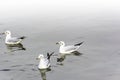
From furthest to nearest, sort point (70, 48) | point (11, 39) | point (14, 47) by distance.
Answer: point (11, 39), point (14, 47), point (70, 48)

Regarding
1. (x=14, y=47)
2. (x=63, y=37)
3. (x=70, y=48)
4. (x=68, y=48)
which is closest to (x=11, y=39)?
(x=14, y=47)

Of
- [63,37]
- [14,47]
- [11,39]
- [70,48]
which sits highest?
[11,39]

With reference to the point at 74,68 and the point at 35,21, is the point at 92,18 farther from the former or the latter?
the point at 74,68

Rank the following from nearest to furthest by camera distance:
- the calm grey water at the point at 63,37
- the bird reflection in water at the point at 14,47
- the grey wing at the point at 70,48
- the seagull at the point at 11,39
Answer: the calm grey water at the point at 63,37 → the grey wing at the point at 70,48 → the bird reflection in water at the point at 14,47 → the seagull at the point at 11,39

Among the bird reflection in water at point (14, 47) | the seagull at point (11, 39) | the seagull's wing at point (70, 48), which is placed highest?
the seagull at point (11, 39)

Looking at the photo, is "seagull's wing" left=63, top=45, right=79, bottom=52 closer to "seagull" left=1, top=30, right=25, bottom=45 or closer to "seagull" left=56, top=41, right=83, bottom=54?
"seagull" left=56, top=41, right=83, bottom=54

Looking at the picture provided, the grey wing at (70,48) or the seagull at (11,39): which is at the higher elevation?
the seagull at (11,39)

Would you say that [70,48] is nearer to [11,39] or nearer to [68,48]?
[68,48]

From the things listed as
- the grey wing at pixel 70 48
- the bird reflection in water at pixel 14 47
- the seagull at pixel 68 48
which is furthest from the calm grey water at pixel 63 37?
the grey wing at pixel 70 48

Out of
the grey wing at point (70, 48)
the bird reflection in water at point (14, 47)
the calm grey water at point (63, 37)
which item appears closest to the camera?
the calm grey water at point (63, 37)

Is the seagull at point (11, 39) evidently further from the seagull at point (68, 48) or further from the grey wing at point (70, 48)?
the grey wing at point (70, 48)

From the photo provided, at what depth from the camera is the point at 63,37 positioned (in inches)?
1271

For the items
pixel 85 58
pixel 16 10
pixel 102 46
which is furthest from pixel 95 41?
pixel 16 10

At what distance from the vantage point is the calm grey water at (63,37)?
79.2 feet
